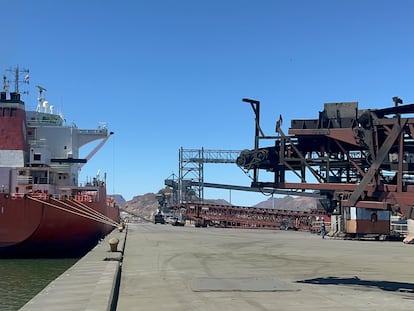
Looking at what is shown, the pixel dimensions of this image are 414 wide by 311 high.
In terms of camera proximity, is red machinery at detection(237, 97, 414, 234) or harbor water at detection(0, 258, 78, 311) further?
harbor water at detection(0, 258, 78, 311)

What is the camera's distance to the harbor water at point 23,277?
44.0ft

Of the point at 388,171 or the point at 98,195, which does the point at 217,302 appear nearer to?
the point at 388,171

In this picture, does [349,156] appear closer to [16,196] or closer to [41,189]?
[16,196]

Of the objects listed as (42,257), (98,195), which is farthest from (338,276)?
(98,195)

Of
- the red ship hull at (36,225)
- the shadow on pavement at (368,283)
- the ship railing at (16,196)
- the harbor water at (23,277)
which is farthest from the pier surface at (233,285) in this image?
the ship railing at (16,196)

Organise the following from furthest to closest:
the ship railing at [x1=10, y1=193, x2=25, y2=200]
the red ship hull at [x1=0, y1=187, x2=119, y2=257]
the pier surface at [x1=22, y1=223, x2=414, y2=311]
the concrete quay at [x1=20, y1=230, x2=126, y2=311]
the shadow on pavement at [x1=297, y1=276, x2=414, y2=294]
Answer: the ship railing at [x1=10, y1=193, x2=25, y2=200]
the red ship hull at [x1=0, y1=187, x2=119, y2=257]
the shadow on pavement at [x1=297, y1=276, x2=414, y2=294]
the pier surface at [x1=22, y1=223, x2=414, y2=311]
the concrete quay at [x1=20, y1=230, x2=126, y2=311]

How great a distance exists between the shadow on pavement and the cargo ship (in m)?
15.6

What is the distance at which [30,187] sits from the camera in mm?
27953

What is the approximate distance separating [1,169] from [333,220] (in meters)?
26.8

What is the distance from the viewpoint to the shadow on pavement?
12572 millimetres

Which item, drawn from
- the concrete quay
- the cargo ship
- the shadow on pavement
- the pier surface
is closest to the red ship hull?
the cargo ship

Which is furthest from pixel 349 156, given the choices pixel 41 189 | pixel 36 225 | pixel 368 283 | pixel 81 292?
→ pixel 41 189

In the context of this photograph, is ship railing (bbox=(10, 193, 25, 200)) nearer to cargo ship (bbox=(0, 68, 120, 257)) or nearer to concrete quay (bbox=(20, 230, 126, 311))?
cargo ship (bbox=(0, 68, 120, 257))

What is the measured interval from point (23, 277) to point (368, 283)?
12.1m
